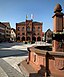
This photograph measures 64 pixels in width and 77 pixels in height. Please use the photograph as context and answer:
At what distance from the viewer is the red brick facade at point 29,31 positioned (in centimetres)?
8112

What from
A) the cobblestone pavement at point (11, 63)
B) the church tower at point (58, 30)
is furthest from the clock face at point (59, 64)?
the cobblestone pavement at point (11, 63)

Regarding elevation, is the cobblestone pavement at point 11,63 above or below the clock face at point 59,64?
below

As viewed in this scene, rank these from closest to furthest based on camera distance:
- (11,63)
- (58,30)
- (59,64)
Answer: (59,64) < (58,30) < (11,63)

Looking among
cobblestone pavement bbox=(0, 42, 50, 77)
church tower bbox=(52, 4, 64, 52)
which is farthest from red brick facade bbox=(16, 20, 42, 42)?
church tower bbox=(52, 4, 64, 52)

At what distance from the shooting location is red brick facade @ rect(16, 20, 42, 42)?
3194 inches

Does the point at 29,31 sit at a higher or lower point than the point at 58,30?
higher

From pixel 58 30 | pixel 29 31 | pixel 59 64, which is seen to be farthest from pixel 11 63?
pixel 29 31

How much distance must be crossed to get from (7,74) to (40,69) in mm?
2107

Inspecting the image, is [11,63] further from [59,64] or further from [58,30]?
[59,64]

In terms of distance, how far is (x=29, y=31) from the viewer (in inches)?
3241

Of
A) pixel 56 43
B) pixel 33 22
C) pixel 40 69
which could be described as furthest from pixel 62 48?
pixel 33 22

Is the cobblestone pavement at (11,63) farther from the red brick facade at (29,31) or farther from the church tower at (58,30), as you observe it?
the red brick facade at (29,31)

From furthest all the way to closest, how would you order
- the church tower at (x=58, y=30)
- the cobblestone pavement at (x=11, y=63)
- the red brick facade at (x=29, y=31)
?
the red brick facade at (x=29, y=31) < the cobblestone pavement at (x=11, y=63) < the church tower at (x=58, y=30)

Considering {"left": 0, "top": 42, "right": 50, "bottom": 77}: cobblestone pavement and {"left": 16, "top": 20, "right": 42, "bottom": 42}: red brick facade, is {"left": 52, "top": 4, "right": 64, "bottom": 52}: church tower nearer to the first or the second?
{"left": 0, "top": 42, "right": 50, "bottom": 77}: cobblestone pavement
